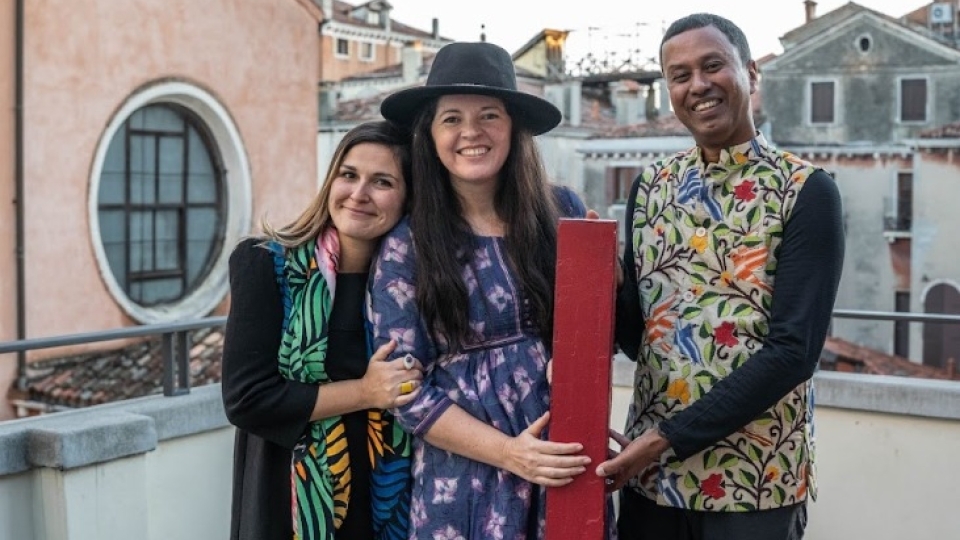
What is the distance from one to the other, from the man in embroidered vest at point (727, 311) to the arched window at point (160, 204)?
9510mm

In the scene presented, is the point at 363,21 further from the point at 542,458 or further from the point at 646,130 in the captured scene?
the point at 542,458

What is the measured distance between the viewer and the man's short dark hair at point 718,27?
236 centimetres

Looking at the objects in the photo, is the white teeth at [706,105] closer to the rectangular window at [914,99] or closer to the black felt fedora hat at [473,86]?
the black felt fedora hat at [473,86]

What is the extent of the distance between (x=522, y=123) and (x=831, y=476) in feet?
7.99

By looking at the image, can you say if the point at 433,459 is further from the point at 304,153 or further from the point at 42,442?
the point at 304,153

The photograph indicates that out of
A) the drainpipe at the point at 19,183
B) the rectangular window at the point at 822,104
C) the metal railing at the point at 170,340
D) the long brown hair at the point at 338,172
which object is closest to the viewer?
the long brown hair at the point at 338,172

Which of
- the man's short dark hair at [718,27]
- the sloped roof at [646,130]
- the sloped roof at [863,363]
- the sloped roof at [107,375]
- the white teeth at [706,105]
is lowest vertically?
the sloped roof at [863,363]

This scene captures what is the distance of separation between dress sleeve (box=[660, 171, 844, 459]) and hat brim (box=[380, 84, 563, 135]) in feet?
1.91

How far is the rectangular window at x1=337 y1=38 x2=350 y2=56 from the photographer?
38.6 m

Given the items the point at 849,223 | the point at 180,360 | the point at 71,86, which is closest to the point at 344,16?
the point at 849,223

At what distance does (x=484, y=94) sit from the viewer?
2.46 m

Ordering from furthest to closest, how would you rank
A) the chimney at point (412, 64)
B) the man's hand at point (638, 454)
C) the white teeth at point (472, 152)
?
the chimney at point (412, 64)
the white teeth at point (472, 152)
the man's hand at point (638, 454)

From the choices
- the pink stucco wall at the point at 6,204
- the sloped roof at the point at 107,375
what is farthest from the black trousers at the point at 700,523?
the pink stucco wall at the point at 6,204

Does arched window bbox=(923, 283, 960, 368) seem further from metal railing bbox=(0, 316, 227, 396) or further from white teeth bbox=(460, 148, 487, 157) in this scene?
white teeth bbox=(460, 148, 487, 157)
